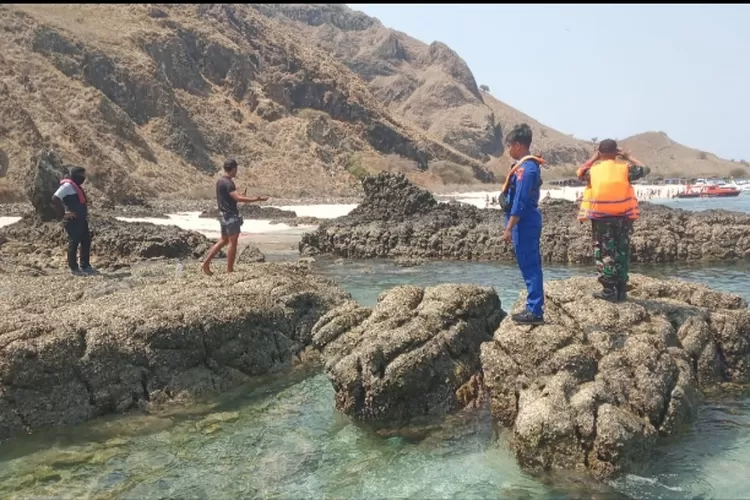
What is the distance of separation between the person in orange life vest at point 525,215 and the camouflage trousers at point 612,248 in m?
0.94

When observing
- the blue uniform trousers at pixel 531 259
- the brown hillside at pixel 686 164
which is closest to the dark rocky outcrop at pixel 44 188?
the blue uniform trousers at pixel 531 259

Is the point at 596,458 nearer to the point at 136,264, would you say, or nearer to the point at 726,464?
the point at 726,464

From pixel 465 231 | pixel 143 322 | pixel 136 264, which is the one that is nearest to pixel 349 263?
pixel 465 231

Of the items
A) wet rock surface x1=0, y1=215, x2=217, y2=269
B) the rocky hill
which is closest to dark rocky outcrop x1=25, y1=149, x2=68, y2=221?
wet rock surface x1=0, y1=215, x2=217, y2=269

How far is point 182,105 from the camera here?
265ft

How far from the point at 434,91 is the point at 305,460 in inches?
6269

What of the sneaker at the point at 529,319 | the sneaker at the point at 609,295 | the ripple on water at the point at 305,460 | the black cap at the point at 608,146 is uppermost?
the black cap at the point at 608,146

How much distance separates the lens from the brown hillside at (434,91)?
482 feet

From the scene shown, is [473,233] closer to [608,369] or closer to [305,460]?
[608,369]

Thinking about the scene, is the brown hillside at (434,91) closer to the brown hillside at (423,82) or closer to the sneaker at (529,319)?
the brown hillside at (423,82)

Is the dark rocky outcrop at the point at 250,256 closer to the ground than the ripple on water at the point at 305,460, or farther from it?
farther from it

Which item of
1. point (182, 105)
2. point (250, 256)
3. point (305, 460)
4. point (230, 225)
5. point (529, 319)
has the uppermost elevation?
point (182, 105)

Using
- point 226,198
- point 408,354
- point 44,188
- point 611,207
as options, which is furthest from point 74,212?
point 44,188

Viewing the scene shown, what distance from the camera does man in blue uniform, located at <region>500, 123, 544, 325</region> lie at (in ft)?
23.4
